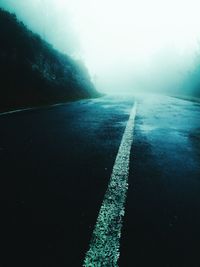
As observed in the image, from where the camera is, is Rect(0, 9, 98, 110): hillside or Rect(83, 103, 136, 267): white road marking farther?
Rect(0, 9, 98, 110): hillside

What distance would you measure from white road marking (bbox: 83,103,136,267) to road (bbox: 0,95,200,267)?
38 mm

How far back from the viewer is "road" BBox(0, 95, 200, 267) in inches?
83.7

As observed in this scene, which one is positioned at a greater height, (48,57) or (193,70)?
(48,57)

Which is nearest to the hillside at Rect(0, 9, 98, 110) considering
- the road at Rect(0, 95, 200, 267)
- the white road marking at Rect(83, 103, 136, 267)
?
the road at Rect(0, 95, 200, 267)

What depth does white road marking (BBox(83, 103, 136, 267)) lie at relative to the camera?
2.03 meters

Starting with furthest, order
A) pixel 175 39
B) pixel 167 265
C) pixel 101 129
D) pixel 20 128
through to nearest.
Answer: pixel 175 39 → pixel 101 129 → pixel 20 128 → pixel 167 265

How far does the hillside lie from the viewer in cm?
1703

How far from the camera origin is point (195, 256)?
6.95 feet

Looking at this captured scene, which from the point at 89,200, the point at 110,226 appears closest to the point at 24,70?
the point at 89,200

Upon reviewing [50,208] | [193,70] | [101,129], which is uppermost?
[50,208]

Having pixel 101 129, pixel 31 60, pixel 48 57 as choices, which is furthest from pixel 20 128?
pixel 48 57

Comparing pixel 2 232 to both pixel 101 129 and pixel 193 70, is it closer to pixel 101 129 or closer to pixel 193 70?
pixel 101 129

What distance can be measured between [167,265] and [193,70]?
5995cm

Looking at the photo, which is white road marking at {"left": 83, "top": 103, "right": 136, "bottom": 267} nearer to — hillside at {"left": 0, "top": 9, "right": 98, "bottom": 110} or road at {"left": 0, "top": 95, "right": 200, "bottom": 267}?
road at {"left": 0, "top": 95, "right": 200, "bottom": 267}
